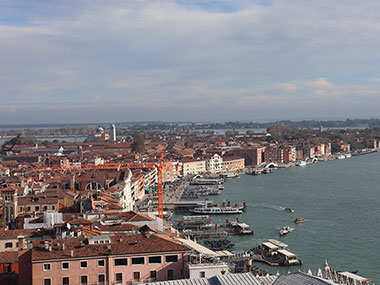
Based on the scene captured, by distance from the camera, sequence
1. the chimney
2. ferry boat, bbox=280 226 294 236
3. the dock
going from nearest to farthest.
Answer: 1. the chimney
2. ferry boat, bbox=280 226 294 236
3. the dock

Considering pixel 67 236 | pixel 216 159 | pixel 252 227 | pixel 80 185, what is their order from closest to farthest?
pixel 67 236 < pixel 252 227 < pixel 80 185 < pixel 216 159

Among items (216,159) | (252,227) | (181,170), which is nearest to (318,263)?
(252,227)

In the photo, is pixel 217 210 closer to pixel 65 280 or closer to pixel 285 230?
pixel 285 230

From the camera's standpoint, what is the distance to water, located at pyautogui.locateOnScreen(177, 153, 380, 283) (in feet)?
27.9

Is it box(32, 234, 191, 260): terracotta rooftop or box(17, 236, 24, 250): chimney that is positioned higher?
box(32, 234, 191, 260): terracotta rooftop

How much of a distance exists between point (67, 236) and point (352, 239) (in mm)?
5515

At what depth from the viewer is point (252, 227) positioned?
11188 millimetres

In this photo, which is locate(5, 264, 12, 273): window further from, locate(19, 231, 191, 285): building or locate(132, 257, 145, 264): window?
locate(132, 257, 145, 264): window

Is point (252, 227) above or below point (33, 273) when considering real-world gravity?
below

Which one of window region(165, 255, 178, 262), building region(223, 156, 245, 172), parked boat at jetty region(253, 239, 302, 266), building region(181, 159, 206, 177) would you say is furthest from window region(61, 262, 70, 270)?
building region(223, 156, 245, 172)

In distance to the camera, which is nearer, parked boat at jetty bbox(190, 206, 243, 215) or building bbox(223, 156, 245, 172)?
parked boat at jetty bbox(190, 206, 243, 215)

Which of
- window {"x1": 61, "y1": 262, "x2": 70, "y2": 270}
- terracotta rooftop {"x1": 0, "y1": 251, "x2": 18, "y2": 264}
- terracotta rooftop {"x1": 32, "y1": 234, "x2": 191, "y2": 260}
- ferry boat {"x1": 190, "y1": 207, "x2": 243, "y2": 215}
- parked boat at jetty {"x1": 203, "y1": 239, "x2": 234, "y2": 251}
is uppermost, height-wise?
terracotta rooftop {"x1": 32, "y1": 234, "x2": 191, "y2": 260}

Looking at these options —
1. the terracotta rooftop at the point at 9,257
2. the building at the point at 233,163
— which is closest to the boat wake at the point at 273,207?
the terracotta rooftop at the point at 9,257

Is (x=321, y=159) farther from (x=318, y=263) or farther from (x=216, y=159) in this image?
(x=318, y=263)
